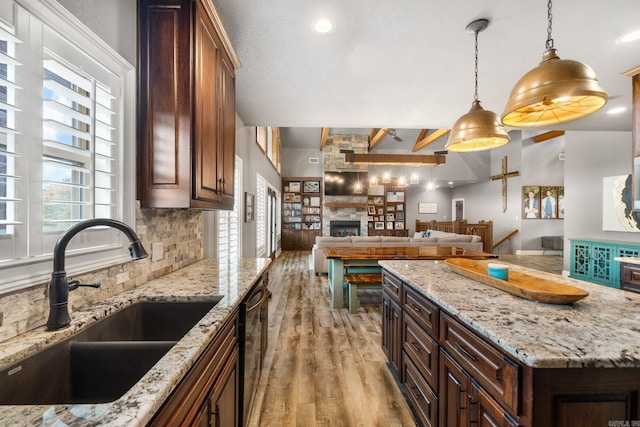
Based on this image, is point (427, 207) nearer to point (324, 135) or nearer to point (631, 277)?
point (324, 135)

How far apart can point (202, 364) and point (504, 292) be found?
58.3 inches

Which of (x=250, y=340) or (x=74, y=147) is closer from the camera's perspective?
(x=74, y=147)

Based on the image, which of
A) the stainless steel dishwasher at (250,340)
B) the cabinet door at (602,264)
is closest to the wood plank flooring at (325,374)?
the stainless steel dishwasher at (250,340)

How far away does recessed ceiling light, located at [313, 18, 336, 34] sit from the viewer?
2.04 m

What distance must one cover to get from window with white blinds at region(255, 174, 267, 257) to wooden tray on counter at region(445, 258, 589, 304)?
4.23 metres

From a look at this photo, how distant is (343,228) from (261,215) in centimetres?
391

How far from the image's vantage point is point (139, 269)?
1596 millimetres

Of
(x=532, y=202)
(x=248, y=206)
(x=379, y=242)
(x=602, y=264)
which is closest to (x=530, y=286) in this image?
(x=379, y=242)

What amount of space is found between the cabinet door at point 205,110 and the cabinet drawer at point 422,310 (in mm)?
1443

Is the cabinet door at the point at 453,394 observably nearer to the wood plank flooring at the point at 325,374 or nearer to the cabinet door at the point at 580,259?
the wood plank flooring at the point at 325,374

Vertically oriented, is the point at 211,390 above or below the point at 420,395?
above

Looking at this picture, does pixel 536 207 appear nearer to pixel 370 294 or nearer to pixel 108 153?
pixel 370 294

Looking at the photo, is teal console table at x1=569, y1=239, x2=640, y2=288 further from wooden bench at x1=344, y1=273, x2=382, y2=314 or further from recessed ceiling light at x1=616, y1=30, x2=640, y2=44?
wooden bench at x1=344, y1=273, x2=382, y2=314

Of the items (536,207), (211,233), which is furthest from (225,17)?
(536,207)
